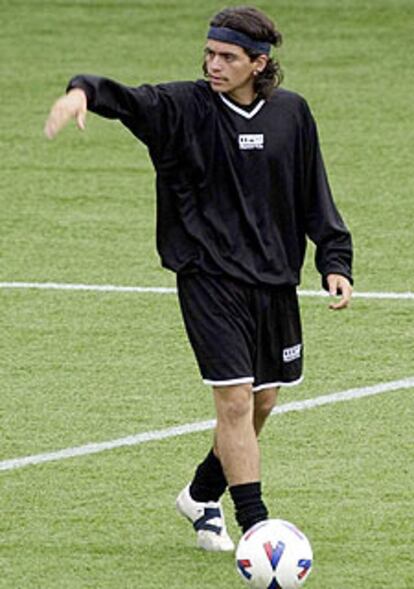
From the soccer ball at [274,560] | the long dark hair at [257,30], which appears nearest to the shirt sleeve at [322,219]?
the long dark hair at [257,30]

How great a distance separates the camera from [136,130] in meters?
8.12

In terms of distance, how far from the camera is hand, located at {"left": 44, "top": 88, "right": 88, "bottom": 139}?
7391 millimetres

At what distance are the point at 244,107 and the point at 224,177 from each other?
0.91 ft

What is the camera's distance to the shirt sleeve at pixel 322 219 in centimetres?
838

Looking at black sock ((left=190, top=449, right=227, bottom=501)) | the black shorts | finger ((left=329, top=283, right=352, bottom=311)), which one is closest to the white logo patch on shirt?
the black shorts

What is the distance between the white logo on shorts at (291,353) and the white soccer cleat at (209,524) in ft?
2.13

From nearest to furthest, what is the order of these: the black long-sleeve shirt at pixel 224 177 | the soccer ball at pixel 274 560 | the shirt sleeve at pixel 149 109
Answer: the soccer ball at pixel 274 560 < the shirt sleeve at pixel 149 109 < the black long-sleeve shirt at pixel 224 177

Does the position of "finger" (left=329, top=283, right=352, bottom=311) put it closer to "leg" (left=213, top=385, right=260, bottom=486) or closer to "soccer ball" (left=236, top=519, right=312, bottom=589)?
"leg" (left=213, top=385, right=260, bottom=486)

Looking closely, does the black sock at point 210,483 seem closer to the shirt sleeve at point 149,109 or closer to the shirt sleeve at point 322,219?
the shirt sleeve at point 322,219

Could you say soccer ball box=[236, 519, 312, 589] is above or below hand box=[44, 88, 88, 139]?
below

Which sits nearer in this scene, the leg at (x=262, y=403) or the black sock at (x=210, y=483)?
the leg at (x=262, y=403)

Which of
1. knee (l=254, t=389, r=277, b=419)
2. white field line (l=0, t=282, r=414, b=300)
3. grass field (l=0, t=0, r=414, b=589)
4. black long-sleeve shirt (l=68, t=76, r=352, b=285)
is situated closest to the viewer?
black long-sleeve shirt (l=68, t=76, r=352, b=285)

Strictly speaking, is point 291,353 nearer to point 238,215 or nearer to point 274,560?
point 238,215

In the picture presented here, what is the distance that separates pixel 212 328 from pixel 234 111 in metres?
0.80
